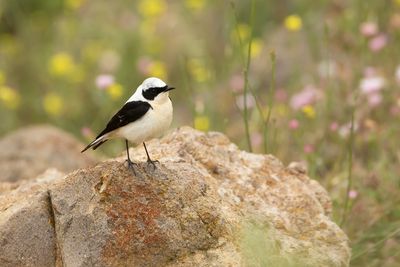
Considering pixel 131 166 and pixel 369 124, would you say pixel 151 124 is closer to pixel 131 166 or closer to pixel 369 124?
pixel 131 166

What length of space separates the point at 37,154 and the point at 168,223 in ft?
8.67

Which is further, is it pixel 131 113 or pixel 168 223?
pixel 131 113

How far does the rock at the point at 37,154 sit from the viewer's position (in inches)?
250

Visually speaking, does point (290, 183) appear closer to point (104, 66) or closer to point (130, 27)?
point (104, 66)

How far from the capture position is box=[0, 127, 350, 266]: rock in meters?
4.09

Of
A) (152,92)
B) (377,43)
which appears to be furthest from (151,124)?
(377,43)

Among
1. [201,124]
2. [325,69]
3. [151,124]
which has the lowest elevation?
[151,124]

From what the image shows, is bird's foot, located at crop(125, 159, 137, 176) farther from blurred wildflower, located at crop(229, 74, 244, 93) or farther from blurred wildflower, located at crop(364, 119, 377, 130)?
blurred wildflower, located at crop(229, 74, 244, 93)

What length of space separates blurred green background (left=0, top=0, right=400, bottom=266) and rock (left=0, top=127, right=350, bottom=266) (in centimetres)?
71

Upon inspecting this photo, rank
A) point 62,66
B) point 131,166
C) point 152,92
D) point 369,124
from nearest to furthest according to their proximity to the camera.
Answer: point 131,166 < point 152,92 < point 369,124 < point 62,66

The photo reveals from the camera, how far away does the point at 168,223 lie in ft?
13.6

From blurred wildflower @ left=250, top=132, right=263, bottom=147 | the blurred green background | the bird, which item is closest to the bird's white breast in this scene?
the bird

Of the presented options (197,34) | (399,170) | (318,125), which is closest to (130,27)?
(197,34)

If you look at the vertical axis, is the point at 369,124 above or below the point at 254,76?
below
